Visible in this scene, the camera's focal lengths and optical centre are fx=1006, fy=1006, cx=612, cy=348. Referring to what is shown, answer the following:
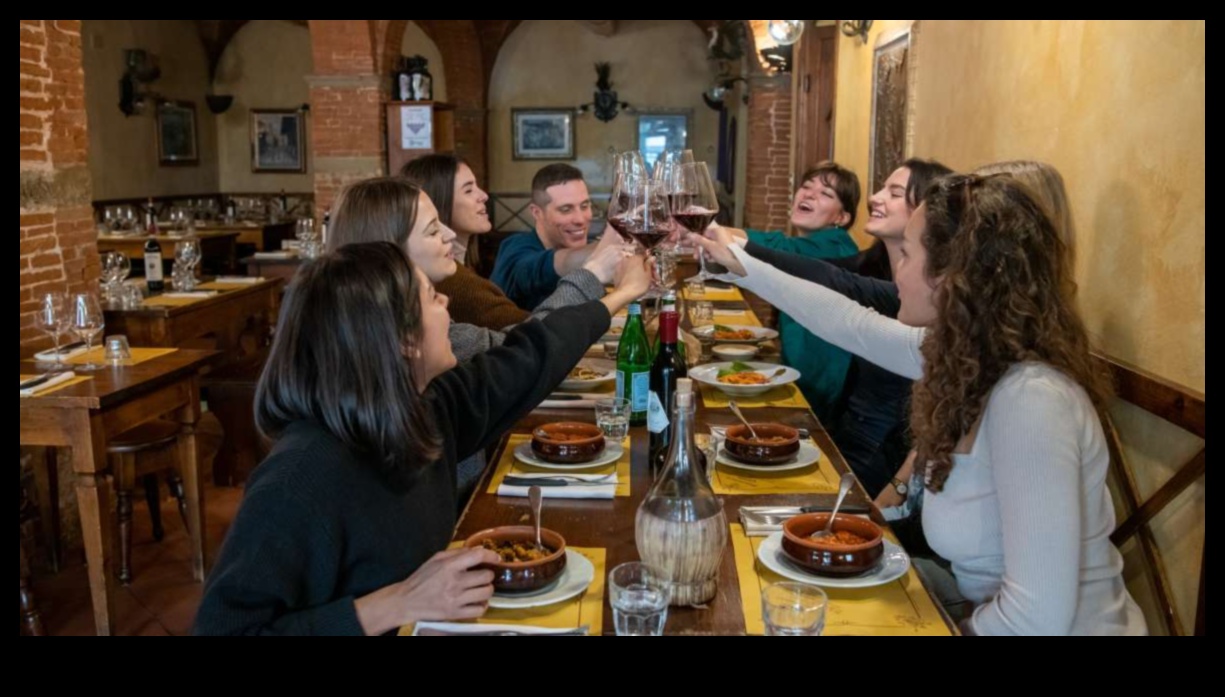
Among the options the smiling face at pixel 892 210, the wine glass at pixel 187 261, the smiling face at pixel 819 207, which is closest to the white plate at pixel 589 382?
the smiling face at pixel 892 210

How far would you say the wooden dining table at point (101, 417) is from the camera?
9.15 feet

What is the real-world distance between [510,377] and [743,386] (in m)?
0.95

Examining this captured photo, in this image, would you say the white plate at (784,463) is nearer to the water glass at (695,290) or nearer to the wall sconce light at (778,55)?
the water glass at (695,290)

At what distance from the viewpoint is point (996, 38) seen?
10.8 feet

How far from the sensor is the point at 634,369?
2.38 meters

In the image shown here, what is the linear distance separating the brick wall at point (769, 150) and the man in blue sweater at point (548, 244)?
5605 millimetres

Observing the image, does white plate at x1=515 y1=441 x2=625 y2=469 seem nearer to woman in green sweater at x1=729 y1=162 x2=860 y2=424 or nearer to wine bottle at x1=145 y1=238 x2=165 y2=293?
woman in green sweater at x1=729 y1=162 x2=860 y2=424

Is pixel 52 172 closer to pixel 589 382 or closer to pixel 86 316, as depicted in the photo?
pixel 86 316

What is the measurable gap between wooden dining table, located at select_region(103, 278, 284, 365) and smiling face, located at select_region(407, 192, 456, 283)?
7.09 ft

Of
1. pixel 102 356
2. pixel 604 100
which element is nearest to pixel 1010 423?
pixel 102 356
